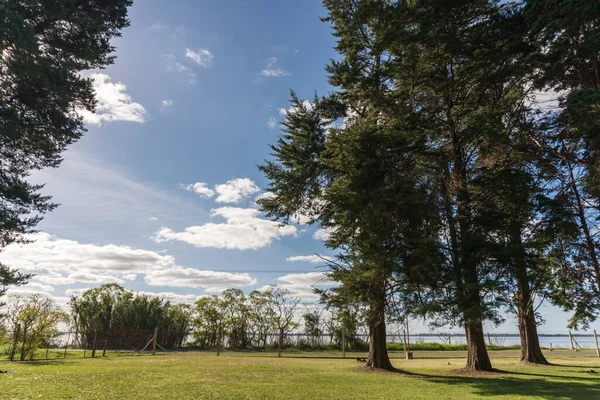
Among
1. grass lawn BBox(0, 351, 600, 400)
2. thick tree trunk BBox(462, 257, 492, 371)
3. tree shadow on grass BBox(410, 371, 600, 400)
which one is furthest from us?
thick tree trunk BBox(462, 257, 492, 371)

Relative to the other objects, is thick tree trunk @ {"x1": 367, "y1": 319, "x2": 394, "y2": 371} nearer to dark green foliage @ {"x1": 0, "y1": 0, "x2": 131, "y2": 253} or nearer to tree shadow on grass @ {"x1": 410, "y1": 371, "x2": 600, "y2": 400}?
tree shadow on grass @ {"x1": 410, "y1": 371, "x2": 600, "y2": 400}

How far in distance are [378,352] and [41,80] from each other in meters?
13.5

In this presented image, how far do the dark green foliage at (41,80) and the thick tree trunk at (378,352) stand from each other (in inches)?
465

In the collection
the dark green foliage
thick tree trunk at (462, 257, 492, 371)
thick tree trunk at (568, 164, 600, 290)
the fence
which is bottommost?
the fence

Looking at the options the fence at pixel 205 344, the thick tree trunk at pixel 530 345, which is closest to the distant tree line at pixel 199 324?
the fence at pixel 205 344

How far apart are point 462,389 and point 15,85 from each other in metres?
13.7

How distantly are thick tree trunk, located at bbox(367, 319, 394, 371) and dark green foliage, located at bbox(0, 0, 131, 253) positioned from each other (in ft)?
38.8

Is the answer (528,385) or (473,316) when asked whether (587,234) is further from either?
(528,385)

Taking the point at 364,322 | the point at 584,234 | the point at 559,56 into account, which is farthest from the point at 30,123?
the point at 584,234

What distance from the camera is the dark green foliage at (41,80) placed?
7945 mm

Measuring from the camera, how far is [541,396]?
7523mm

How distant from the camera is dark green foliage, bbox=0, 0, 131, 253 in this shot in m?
7.95

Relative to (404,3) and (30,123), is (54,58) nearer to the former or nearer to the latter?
(30,123)

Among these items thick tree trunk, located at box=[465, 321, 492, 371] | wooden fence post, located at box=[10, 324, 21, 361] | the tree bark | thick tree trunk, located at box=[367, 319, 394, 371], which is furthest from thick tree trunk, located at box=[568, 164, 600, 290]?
wooden fence post, located at box=[10, 324, 21, 361]
